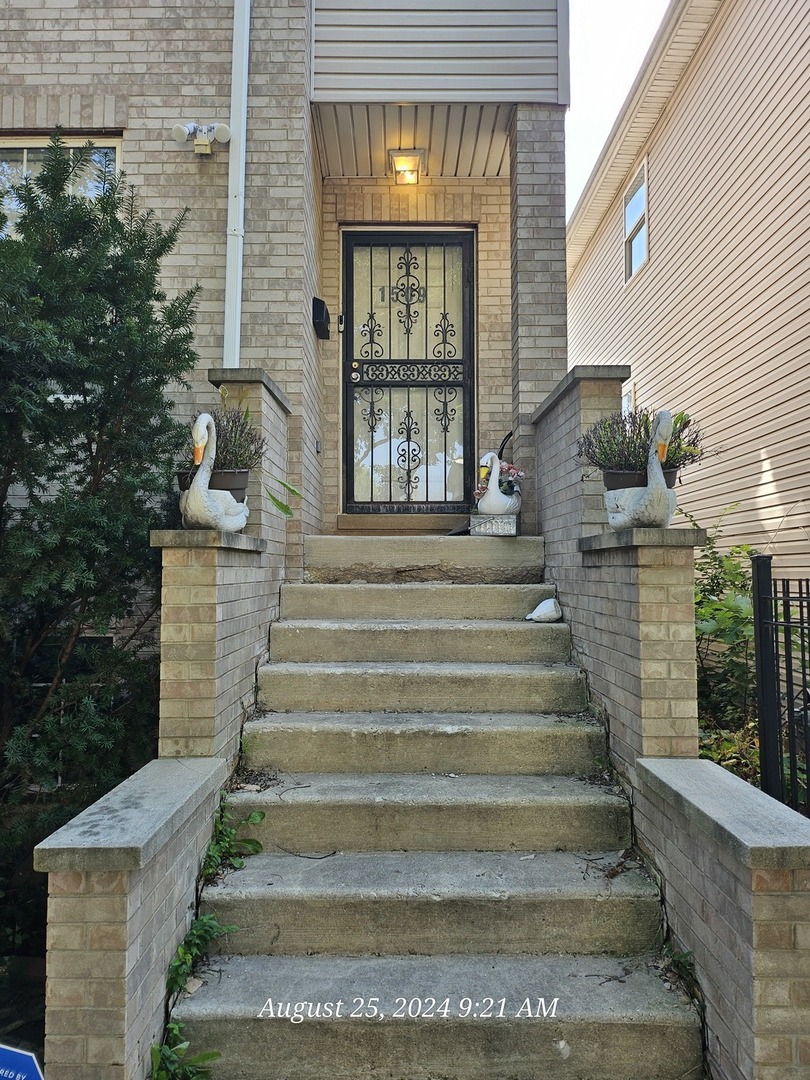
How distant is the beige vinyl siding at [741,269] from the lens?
520cm

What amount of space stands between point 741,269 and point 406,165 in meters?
3.09

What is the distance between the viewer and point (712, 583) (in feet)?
14.4

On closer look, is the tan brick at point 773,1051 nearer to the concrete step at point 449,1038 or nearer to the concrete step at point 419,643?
the concrete step at point 449,1038

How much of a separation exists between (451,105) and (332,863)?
15.2 feet

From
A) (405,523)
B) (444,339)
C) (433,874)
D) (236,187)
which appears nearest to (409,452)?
(405,523)

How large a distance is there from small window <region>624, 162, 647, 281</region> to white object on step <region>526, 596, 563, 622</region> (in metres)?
6.35

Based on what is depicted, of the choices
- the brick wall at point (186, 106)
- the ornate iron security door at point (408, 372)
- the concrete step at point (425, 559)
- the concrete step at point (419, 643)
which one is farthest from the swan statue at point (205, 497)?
the ornate iron security door at point (408, 372)

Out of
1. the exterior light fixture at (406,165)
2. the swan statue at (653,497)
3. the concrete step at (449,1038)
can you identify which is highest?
the exterior light fixture at (406,165)

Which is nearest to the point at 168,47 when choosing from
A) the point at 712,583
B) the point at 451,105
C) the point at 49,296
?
the point at 451,105

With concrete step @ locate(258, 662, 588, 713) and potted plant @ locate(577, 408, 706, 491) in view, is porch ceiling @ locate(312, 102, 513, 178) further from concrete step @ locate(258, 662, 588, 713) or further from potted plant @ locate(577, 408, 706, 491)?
concrete step @ locate(258, 662, 588, 713)

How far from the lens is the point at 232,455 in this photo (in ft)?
9.91

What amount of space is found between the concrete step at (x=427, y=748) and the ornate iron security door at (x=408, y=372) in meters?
2.74

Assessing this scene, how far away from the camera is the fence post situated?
278 centimetres

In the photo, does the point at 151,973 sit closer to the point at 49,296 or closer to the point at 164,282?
the point at 49,296
